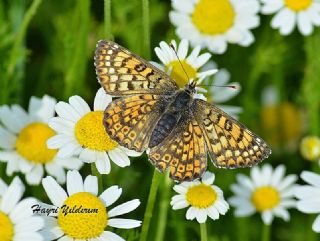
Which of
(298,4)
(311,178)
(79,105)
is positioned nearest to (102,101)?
(79,105)

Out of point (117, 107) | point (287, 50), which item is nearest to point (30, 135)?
point (117, 107)

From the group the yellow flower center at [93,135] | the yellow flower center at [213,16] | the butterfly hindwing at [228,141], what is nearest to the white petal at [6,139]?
the yellow flower center at [93,135]

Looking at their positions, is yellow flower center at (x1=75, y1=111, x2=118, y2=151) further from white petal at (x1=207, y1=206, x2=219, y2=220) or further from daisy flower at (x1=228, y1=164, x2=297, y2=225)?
daisy flower at (x1=228, y1=164, x2=297, y2=225)

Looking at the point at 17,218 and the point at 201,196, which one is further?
the point at 201,196

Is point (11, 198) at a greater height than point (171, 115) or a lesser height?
lesser

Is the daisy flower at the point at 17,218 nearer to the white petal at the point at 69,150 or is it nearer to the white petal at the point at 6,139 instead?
the white petal at the point at 69,150

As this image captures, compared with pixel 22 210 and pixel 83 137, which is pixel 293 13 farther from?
pixel 22 210

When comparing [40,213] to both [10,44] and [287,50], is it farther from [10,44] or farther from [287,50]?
[287,50]
